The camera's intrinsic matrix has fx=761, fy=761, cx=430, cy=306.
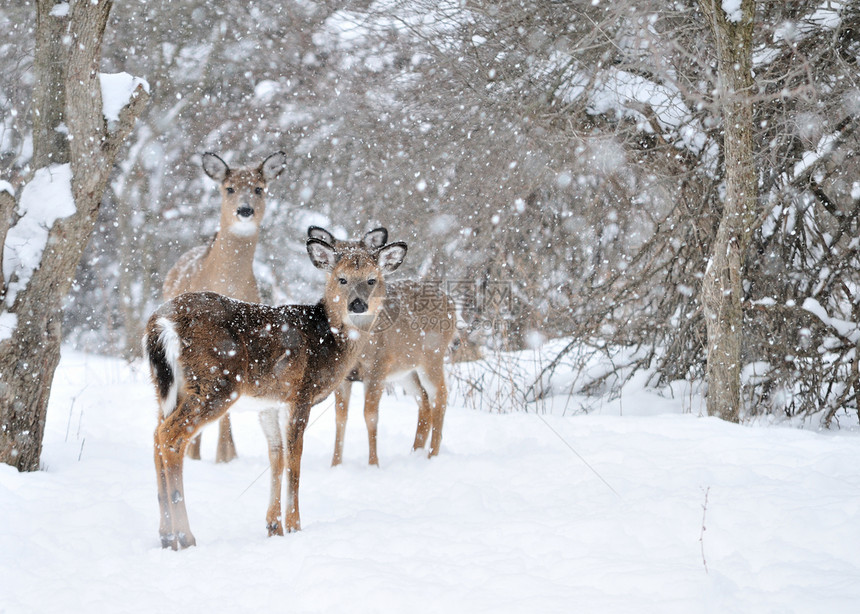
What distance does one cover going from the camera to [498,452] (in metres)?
6.34

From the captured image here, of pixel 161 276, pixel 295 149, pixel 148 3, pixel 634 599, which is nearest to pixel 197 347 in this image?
pixel 634 599

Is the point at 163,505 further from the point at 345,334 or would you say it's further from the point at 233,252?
the point at 233,252

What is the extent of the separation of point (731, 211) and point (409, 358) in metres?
2.99

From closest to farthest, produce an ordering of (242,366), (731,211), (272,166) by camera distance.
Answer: (242,366), (731,211), (272,166)

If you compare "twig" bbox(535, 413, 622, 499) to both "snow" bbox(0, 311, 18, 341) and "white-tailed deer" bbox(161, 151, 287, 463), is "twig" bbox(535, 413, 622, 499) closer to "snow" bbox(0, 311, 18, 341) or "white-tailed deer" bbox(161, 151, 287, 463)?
"white-tailed deer" bbox(161, 151, 287, 463)

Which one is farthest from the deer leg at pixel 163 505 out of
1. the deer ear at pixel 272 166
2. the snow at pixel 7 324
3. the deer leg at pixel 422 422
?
the deer ear at pixel 272 166

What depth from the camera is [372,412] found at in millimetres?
6504

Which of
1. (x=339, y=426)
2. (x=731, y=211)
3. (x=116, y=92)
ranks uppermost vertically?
(x=116, y=92)

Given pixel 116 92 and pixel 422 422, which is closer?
pixel 116 92

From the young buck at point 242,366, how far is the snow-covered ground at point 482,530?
36 centimetres

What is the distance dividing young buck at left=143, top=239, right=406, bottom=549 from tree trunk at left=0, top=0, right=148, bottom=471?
1351mm

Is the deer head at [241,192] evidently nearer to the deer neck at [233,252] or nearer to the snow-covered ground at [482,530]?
the deer neck at [233,252]

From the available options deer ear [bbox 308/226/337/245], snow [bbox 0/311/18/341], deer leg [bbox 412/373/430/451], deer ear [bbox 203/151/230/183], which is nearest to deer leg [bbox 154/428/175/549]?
snow [bbox 0/311/18/341]

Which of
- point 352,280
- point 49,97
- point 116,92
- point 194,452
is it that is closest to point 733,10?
point 352,280
